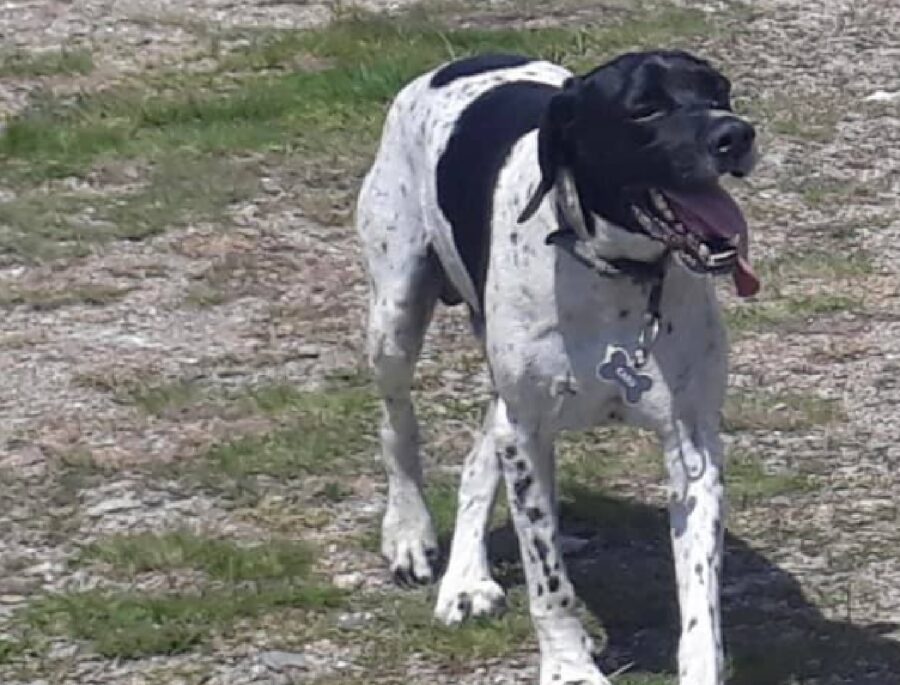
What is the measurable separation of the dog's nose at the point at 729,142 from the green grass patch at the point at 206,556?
1872 mm

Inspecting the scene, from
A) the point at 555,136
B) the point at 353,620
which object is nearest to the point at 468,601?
the point at 353,620

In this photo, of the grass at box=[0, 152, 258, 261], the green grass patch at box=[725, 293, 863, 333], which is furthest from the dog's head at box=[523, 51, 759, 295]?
the grass at box=[0, 152, 258, 261]

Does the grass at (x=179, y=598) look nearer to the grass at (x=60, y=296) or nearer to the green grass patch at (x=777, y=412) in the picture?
the green grass patch at (x=777, y=412)

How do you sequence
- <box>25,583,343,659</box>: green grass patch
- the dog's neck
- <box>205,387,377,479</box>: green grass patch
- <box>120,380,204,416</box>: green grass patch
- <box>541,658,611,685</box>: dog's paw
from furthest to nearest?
<box>120,380,204,416</box>: green grass patch → <box>205,387,377,479</box>: green grass patch → <box>25,583,343,659</box>: green grass patch → <box>541,658,611,685</box>: dog's paw → the dog's neck

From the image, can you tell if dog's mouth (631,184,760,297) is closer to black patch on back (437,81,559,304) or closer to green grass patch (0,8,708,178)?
black patch on back (437,81,559,304)

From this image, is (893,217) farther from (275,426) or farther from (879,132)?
(275,426)

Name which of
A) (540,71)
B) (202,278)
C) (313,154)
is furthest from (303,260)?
(540,71)

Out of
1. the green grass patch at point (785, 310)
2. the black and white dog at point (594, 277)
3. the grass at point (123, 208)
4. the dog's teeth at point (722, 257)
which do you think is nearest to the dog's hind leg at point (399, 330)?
the black and white dog at point (594, 277)

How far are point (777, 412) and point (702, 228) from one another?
2403mm

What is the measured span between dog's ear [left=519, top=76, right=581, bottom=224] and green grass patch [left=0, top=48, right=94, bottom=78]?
6.12 meters

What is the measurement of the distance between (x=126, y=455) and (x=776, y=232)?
2761 mm

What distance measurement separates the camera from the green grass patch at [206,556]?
6676 mm

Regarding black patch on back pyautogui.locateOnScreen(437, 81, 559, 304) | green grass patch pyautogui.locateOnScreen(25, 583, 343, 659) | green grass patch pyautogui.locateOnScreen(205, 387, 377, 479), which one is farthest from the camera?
green grass patch pyautogui.locateOnScreen(205, 387, 377, 479)

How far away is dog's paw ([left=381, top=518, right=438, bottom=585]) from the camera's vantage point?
6.63 m
